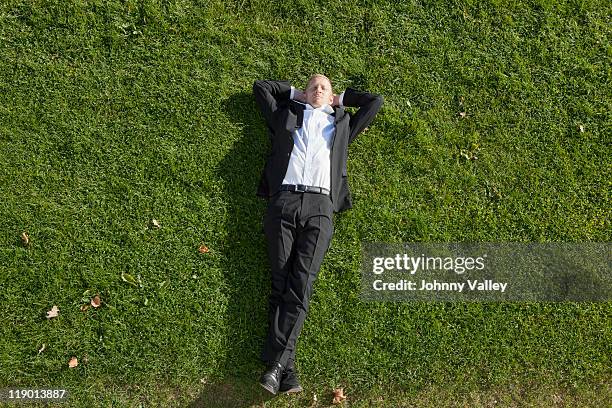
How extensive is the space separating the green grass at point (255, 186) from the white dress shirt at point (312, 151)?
0.54 meters

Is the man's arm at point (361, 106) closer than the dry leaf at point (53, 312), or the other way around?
the dry leaf at point (53, 312)

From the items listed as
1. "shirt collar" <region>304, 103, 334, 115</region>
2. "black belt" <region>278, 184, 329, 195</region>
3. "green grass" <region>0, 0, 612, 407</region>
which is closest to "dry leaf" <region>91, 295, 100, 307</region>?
"green grass" <region>0, 0, 612, 407</region>

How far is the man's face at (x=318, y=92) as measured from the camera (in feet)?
17.4

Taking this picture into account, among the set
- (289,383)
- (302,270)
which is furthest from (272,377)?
(302,270)

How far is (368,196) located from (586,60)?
3.18 metres

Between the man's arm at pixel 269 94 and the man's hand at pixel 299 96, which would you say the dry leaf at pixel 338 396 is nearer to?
the man's arm at pixel 269 94

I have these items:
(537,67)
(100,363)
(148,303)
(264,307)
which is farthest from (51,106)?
(537,67)

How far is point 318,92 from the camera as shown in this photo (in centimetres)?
531

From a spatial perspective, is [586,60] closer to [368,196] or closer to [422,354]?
[368,196]

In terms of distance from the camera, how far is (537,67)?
5.93m

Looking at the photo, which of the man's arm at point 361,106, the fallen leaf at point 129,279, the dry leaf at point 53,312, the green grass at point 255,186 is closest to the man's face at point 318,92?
the man's arm at point 361,106

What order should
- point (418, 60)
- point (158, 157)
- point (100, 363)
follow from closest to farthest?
point (100, 363)
point (158, 157)
point (418, 60)

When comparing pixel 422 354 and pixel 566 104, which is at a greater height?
pixel 566 104

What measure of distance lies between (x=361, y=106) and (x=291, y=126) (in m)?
0.87
